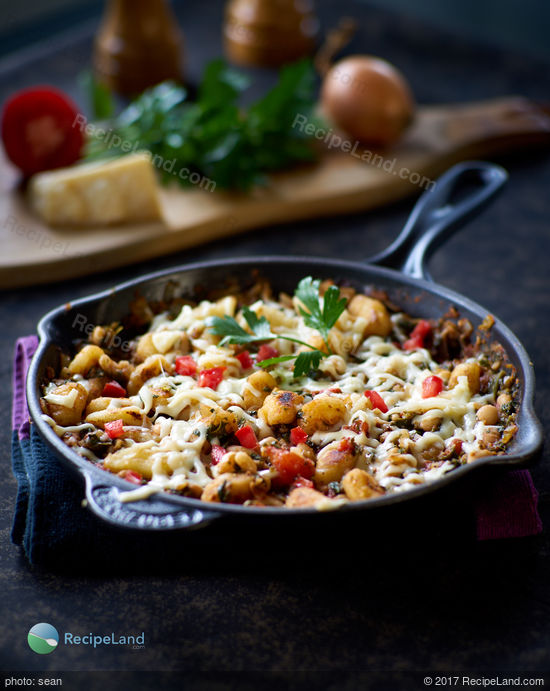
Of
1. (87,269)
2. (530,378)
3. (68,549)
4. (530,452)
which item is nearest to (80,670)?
(68,549)

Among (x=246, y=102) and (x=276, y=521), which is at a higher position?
(x=276, y=521)

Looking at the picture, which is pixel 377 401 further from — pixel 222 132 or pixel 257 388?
pixel 222 132

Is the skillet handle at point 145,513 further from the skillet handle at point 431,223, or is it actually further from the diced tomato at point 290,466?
the skillet handle at point 431,223

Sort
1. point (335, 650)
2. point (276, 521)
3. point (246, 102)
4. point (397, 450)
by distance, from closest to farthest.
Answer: point (276, 521)
point (335, 650)
point (397, 450)
point (246, 102)

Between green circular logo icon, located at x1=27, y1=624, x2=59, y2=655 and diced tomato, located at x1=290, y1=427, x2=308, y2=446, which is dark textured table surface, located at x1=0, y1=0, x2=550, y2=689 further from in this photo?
diced tomato, located at x1=290, y1=427, x2=308, y2=446

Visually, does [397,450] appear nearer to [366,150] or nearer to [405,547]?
[405,547]

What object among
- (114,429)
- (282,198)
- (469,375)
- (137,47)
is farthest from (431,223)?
(137,47)

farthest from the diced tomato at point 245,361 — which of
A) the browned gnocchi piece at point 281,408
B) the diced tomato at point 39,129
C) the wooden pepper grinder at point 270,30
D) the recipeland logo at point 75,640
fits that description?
the wooden pepper grinder at point 270,30
